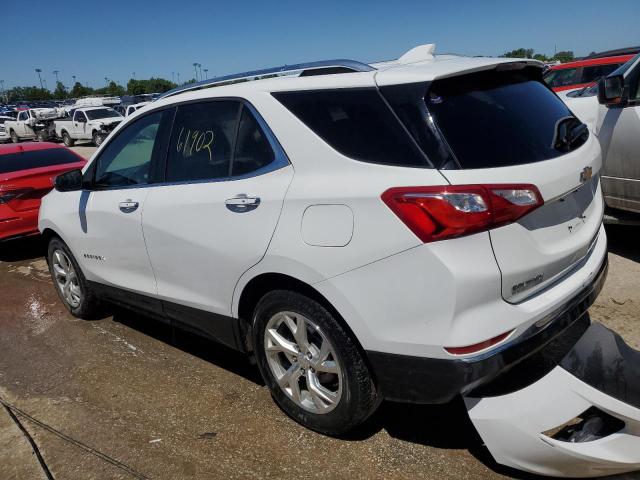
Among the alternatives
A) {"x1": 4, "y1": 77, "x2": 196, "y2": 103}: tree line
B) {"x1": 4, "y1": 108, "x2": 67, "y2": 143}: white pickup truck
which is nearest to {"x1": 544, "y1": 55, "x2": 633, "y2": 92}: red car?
{"x1": 4, "y1": 108, "x2": 67, "y2": 143}: white pickup truck

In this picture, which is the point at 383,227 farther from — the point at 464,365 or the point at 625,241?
the point at 625,241

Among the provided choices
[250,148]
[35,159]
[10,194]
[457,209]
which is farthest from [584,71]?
[457,209]

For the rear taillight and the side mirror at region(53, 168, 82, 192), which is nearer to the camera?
the rear taillight

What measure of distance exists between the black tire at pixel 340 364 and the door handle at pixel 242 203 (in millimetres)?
446

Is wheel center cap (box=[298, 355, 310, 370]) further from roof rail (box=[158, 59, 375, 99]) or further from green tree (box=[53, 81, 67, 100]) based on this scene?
green tree (box=[53, 81, 67, 100])

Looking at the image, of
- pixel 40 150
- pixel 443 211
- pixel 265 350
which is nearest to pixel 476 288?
→ pixel 443 211

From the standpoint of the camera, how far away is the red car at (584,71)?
465 inches

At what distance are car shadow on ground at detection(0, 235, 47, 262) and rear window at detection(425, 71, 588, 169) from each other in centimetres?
658

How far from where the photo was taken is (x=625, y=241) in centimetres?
542

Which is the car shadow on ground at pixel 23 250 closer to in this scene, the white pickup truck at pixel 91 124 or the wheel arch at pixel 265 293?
the wheel arch at pixel 265 293

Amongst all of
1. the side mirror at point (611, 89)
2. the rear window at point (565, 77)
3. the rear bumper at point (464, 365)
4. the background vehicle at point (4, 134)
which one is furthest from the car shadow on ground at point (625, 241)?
the background vehicle at point (4, 134)

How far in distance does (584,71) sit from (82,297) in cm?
1221

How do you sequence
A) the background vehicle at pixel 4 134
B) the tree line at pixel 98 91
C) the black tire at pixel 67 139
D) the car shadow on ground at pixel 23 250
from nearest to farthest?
the car shadow on ground at pixel 23 250 → the black tire at pixel 67 139 → the background vehicle at pixel 4 134 → the tree line at pixel 98 91

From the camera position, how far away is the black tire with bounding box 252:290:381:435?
8.12ft
